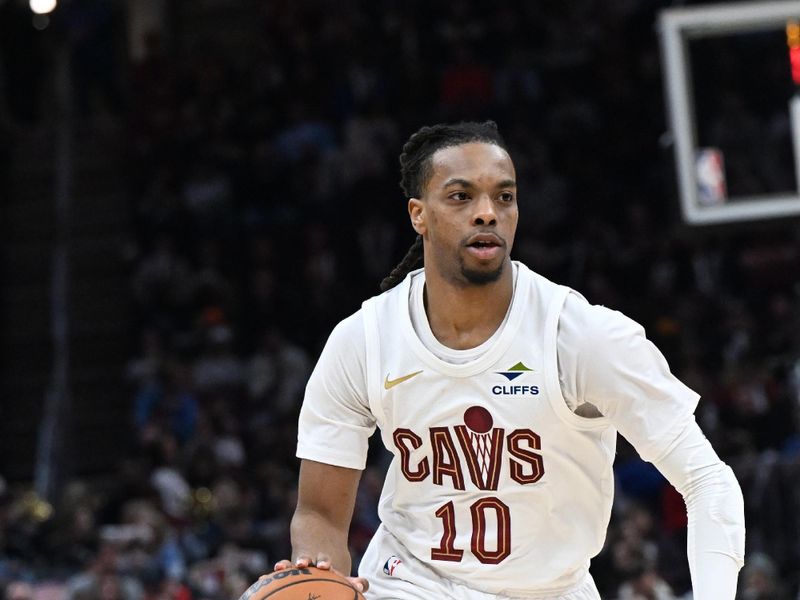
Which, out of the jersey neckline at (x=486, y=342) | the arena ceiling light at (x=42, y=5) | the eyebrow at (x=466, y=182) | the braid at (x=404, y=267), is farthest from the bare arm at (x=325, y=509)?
the arena ceiling light at (x=42, y=5)

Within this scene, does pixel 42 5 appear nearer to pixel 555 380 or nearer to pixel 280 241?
pixel 280 241

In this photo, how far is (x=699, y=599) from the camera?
383 centimetres

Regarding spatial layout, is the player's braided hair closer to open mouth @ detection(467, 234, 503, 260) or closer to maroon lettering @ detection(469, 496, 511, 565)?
open mouth @ detection(467, 234, 503, 260)

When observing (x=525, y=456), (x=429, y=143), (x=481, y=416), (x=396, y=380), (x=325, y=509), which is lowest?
(x=325, y=509)

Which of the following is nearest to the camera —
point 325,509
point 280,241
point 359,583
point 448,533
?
point 359,583

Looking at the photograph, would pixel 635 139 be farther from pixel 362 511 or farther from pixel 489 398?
pixel 489 398

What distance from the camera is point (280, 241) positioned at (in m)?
13.8

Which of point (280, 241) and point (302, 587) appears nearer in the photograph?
point (302, 587)

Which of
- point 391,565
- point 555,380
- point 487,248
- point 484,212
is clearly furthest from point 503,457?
point 484,212

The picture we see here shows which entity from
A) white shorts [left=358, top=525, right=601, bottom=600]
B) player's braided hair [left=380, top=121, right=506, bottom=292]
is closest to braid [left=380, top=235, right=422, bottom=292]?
player's braided hair [left=380, top=121, right=506, bottom=292]

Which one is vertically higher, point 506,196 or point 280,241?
point 280,241

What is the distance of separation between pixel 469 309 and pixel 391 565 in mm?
818

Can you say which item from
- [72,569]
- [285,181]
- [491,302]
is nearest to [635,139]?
[285,181]

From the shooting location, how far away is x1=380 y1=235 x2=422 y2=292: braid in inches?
188
